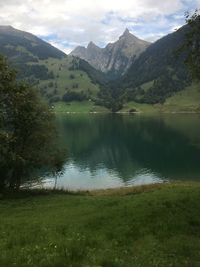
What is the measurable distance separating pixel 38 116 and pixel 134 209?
2922cm

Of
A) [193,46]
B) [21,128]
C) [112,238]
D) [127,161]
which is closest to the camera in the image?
[112,238]

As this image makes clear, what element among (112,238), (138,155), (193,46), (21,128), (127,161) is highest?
(193,46)

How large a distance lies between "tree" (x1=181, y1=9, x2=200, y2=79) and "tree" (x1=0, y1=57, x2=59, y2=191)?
81.6ft

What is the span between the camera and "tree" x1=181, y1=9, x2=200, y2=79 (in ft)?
101

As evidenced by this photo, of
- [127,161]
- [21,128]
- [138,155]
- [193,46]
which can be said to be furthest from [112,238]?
[138,155]

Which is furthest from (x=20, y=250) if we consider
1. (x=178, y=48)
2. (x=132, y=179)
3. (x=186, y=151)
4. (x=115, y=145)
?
(x=115, y=145)

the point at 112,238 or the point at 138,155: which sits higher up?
the point at 112,238

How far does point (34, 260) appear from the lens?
50.0ft

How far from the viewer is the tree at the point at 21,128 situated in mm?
49881

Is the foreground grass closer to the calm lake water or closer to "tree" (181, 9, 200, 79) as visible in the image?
"tree" (181, 9, 200, 79)

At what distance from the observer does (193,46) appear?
106 ft

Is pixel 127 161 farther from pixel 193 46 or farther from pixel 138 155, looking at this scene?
pixel 193 46

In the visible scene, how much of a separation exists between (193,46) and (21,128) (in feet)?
97.2

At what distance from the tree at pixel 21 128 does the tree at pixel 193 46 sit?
24.9 meters
